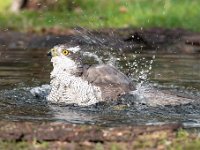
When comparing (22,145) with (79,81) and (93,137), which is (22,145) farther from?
(79,81)

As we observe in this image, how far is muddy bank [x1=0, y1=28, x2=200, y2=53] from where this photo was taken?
48.9 ft

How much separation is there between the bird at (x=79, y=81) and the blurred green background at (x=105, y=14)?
825 cm

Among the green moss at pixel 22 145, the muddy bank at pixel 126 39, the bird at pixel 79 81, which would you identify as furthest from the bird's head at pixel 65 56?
the muddy bank at pixel 126 39

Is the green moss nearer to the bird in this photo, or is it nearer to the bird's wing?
the bird

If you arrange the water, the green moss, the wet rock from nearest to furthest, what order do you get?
Answer: the green moss
the wet rock
the water

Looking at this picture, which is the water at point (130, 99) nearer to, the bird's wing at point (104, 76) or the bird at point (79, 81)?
the bird at point (79, 81)

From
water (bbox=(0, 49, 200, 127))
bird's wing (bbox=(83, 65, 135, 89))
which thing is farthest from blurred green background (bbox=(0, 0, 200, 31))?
bird's wing (bbox=(83, 65, 135, 89))

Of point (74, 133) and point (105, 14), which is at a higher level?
point (105, 14)

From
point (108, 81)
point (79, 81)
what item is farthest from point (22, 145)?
point (108, 81)

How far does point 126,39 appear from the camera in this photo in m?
15.6

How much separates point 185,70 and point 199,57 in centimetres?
221

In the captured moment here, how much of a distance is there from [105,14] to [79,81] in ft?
36.0

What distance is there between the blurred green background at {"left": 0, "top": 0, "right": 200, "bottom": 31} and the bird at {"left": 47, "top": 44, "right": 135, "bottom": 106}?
27.1 ft

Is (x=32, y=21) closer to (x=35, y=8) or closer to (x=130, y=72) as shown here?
(x=35, y=8)
